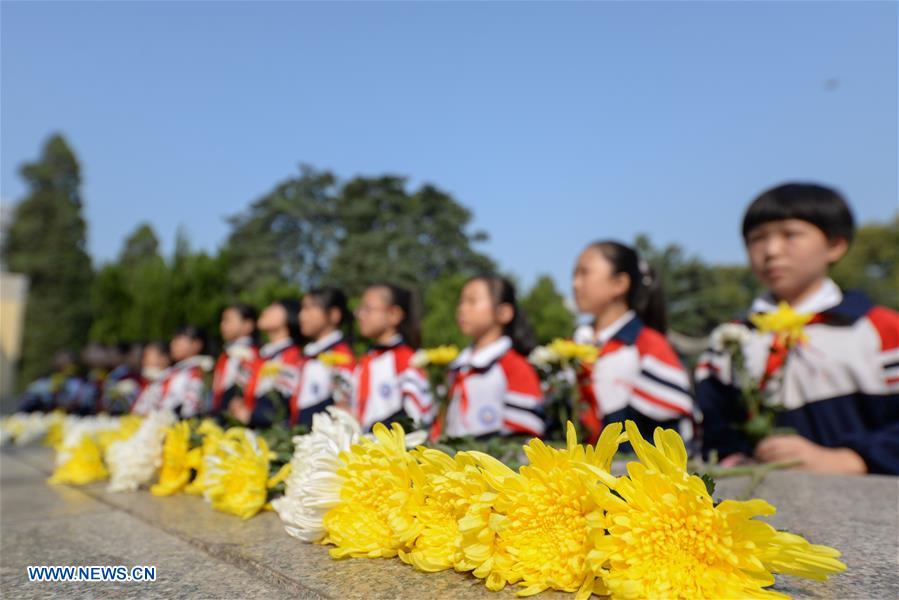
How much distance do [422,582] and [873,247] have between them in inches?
1505

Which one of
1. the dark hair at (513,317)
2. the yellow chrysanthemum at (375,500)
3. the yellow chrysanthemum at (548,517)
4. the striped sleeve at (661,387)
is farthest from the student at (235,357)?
the yellow chrysanthemum at (548,517)

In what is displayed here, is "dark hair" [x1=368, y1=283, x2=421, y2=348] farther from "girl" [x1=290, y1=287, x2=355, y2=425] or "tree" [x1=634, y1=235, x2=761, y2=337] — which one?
"tree" [x1=634, y1=235, x2=761, y2=337]

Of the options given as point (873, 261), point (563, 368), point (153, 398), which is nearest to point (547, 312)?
point (153, 398)

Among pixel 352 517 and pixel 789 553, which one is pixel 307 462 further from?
pixel 789 553

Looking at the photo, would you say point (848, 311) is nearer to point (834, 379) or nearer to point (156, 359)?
point (834, 379)

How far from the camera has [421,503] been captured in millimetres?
1233

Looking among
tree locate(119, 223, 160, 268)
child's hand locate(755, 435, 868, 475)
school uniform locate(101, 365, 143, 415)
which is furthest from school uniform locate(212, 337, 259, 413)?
tree locate(119, 223, 160, 268)

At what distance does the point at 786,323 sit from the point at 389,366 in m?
2.93

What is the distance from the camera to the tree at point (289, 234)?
33062mm

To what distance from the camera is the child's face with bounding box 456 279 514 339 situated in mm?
4043

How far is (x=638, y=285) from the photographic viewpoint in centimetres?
334

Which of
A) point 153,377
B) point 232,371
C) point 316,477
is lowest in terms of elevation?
point 153,377

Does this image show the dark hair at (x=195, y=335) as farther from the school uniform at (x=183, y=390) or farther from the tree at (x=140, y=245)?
the tree at (x=140, y=245)

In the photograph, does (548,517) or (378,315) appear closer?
(548,517)
